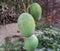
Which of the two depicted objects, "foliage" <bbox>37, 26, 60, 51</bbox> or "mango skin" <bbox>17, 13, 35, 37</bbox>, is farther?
"foliage" <bbox>37, 26, 60, 51</bbox>

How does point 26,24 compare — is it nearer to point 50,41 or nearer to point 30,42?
point 30,42

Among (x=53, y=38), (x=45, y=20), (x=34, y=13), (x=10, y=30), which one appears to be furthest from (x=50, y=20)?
(x=34, y=13)

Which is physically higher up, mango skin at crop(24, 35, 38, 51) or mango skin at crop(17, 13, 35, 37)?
mango skin at crop(17, 13, 35, 37)

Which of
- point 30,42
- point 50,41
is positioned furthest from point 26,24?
point 50,41

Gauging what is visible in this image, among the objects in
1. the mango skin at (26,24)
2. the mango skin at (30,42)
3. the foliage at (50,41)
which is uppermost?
the mango skin at (26,24)

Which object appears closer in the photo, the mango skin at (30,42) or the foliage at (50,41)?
the mango skin at (30,42)

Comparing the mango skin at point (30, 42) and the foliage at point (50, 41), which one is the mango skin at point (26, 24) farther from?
the foliage at point (50, 41)

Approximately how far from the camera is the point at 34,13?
874 millimetres

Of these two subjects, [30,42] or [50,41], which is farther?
[50,41]

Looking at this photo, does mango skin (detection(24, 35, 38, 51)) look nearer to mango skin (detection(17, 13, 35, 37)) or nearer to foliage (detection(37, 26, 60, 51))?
mango skin (detection(17, 13, 35, 37))

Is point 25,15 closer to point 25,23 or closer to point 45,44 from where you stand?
point 25,23

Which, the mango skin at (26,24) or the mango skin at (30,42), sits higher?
the mango skin at (26,24)

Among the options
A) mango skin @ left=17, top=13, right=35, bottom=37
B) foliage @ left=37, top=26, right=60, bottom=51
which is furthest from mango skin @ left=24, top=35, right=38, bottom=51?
foliage @ left=37, top=26, right=60, bottom=51

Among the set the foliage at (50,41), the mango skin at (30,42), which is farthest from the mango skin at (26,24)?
the foliage at (50,41)
